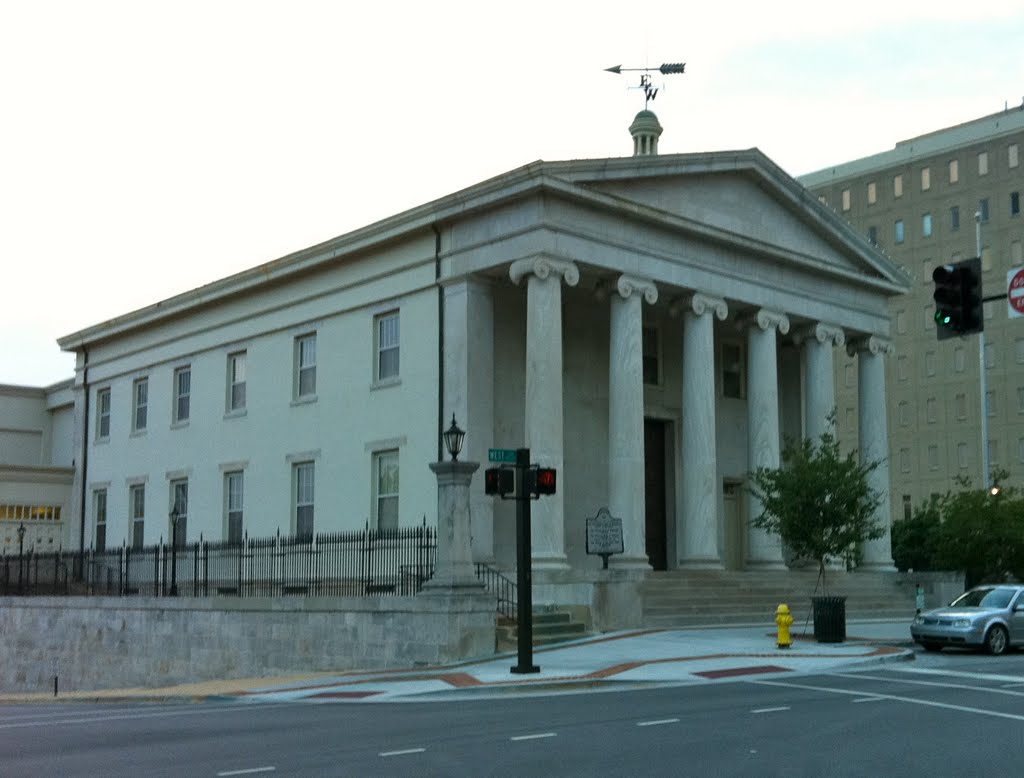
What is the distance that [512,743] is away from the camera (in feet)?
44.1

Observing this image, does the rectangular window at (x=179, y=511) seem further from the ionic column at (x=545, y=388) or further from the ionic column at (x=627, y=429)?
the ionic column at (x=627, y=429)

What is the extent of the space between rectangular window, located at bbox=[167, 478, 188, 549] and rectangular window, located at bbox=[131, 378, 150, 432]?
2.99m

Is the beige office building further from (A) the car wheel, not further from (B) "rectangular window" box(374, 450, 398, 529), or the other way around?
(A) the car wheel

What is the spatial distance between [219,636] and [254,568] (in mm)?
5804

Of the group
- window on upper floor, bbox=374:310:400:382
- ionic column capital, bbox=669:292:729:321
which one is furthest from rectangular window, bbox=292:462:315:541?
ionic column capital, bbox=669:292:729:321

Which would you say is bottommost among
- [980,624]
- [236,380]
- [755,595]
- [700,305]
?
[980,624]

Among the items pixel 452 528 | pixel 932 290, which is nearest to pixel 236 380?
pixel 452 528

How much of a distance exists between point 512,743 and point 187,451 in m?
31.5

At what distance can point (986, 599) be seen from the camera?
27719 millimetres

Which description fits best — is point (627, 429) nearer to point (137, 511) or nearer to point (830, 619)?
point (830, 619)

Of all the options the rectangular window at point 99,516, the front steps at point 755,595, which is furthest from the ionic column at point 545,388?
the rectangular window at point 99,516

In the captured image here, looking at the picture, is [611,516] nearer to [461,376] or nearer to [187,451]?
[461,376]

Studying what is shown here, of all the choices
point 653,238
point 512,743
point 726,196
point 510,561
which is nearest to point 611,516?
point 510,561

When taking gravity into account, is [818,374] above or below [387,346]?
below
